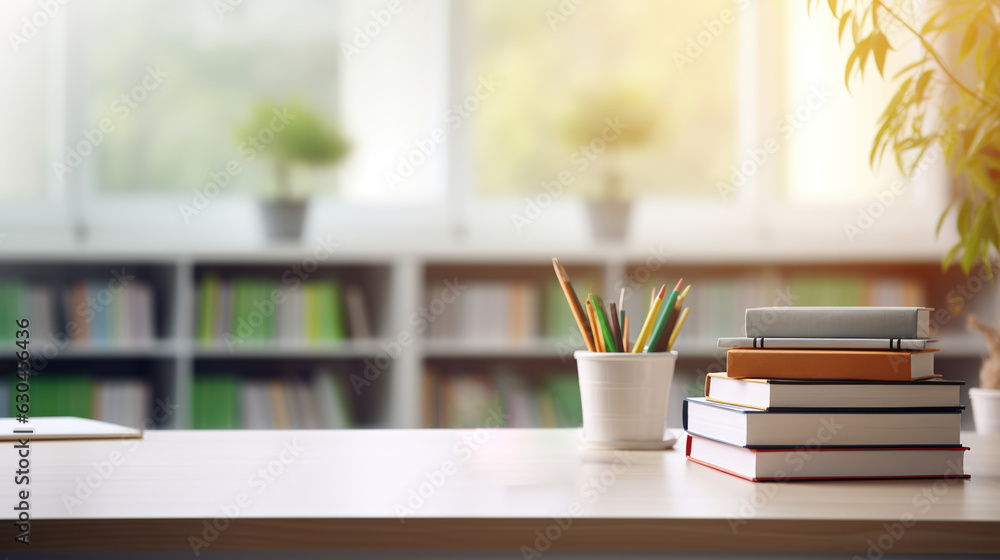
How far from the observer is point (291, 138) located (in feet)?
9.46

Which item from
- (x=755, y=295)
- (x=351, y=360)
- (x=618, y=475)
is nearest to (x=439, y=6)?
(x=351, y=360)

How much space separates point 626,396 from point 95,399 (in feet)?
7.43

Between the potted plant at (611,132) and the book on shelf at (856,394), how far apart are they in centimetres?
208

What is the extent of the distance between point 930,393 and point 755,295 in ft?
6.95

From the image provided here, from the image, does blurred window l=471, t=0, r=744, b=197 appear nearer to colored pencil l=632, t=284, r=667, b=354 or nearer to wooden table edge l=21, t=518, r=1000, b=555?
colored pencil l=632, t=284, r=667, b=354

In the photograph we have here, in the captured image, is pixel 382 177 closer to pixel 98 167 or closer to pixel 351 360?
pixel 351 360

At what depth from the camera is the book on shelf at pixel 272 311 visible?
278 centimetres

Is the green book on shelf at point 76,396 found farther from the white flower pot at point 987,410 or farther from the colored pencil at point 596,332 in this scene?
the white flower pot at point 987,410

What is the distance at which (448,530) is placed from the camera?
68cm

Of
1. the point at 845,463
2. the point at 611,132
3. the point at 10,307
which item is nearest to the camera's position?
the point at 845,463

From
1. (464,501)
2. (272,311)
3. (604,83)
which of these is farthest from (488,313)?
(464,501)

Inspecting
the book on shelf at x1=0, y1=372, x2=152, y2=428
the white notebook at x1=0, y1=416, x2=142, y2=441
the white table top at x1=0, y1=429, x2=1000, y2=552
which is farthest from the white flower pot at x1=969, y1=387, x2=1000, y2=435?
the book on shelf at x1=0, y1=372, x2=152, y2=428

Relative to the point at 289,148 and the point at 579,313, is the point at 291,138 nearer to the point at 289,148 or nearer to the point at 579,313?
the point at 289,148

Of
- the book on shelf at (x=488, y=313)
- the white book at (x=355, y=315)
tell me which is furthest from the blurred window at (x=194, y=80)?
the book on shelf at (x=488, y=313)
